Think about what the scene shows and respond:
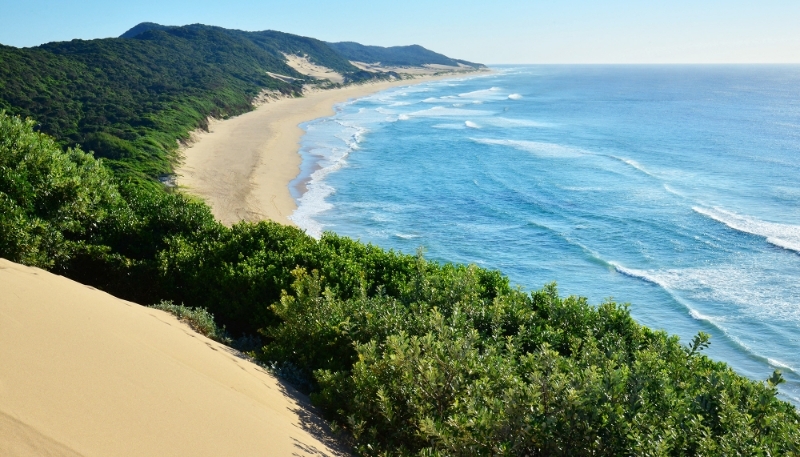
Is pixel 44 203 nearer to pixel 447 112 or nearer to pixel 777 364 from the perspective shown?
pixel 777 364

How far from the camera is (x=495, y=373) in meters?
6.52

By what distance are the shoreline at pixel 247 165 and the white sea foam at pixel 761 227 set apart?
2333 centimetres

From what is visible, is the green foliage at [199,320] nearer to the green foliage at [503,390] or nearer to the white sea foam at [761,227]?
the green foliage at [503,390]

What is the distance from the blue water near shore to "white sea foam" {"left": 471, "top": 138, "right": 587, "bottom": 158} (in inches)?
7.3

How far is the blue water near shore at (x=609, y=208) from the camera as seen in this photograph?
874 inches

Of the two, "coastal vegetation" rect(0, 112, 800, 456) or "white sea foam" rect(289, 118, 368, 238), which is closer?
"coastal vegetation" rect(0, 112, 800, 456)

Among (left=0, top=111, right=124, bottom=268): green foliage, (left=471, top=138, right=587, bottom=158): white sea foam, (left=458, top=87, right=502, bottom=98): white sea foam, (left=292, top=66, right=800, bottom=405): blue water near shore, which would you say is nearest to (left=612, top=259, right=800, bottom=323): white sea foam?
(left=292, top=66, right=800, bottom=405): blue water near shore

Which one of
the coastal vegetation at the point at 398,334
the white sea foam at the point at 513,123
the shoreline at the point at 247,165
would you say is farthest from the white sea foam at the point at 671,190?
the white sea foam at the point at 513,123

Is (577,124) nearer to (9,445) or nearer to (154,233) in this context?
(154,233)

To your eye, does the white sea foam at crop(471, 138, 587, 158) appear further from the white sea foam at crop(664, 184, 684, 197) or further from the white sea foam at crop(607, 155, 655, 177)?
the white sea foam at crop(664, 184, 684, 197)

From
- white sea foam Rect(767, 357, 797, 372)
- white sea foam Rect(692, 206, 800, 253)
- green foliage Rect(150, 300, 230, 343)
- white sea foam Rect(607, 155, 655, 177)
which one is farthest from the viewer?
white sea foam Rect(607, 155, 655, 177)

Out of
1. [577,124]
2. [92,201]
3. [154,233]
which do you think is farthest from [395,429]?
[577,124]

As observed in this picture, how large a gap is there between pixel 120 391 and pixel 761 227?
106 ft

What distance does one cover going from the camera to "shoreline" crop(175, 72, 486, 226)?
105ft
